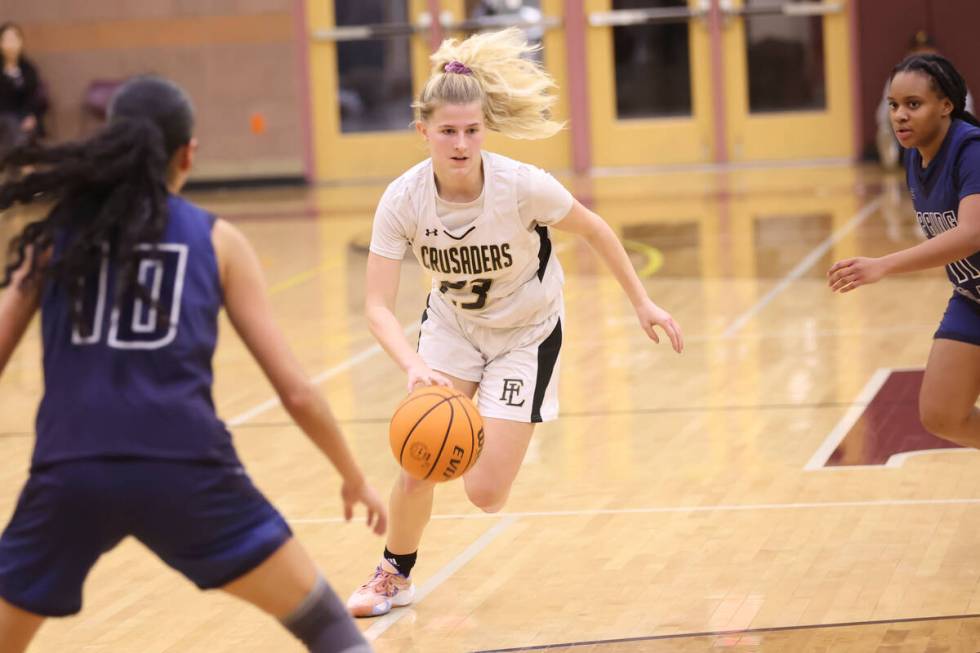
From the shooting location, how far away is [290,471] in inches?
258

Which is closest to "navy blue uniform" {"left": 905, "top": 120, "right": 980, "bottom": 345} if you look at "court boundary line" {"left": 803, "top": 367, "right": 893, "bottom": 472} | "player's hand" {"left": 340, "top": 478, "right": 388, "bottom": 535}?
"court boundary line" {"left": 803, "top": 367, "right": 893, "bottom": 472}

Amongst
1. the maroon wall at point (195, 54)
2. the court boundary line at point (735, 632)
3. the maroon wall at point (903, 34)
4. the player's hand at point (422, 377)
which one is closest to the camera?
the player's hand at point (422, 377)

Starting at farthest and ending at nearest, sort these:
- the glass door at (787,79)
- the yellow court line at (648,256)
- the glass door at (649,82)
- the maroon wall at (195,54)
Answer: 1. the maroon wall at (195,54)
2. the glass door at (649,82)
3. the glass door at (787,79)
4. the yellow court line at (648,256)

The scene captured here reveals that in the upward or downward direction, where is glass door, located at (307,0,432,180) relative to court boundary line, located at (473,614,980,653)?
upward

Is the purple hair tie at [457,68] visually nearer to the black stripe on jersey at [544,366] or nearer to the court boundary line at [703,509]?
the black stripe on jersey at [544,366]

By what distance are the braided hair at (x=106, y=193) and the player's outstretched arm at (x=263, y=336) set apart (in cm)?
14

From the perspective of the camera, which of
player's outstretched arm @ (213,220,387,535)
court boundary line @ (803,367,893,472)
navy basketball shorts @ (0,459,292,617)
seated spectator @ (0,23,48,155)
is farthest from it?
seated spectator @ (0,23,48,155)

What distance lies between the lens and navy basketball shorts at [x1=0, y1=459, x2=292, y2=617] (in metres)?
2.74

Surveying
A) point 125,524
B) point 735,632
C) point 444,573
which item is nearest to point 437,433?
point 735,632

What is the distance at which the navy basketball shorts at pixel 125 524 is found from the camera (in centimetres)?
274

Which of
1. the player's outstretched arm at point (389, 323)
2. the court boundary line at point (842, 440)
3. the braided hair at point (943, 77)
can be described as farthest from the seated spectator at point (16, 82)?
the braided hair at point (943, 77)

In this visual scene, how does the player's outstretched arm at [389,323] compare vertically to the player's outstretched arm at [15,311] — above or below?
below

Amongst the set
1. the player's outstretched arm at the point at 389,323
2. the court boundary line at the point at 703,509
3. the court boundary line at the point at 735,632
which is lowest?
the court boundary line at the point at 703,509

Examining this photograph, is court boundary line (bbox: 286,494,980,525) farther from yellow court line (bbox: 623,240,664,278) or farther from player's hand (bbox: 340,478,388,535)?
yellow court line (bbox: 623,240,664,278)
